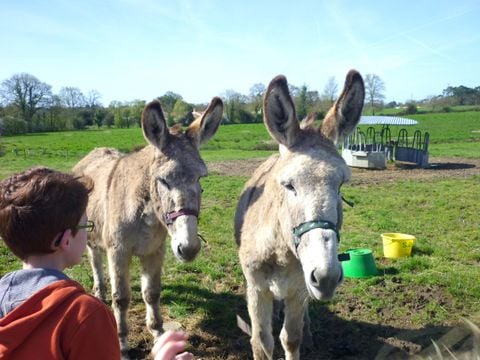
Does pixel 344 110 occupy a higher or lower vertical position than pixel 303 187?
higher

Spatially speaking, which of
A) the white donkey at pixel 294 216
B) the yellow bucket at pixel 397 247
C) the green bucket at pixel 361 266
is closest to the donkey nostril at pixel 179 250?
the white donkey at pixel 294 216

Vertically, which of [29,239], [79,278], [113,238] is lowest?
[79,278]

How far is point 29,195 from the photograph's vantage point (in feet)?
5.22

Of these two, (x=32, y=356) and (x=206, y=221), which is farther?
(x=206, y=221)

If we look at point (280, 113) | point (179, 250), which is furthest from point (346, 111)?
point (179, 250)

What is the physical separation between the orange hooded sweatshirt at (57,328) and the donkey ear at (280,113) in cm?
191

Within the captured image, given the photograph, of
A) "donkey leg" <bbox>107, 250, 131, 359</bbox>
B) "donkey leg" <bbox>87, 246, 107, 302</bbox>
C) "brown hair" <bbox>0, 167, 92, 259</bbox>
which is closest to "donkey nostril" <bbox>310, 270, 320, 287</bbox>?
"brown hair" <bbox>0, 167, 92, 259</bbox>

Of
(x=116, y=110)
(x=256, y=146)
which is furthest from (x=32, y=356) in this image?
(x=116, y=110)

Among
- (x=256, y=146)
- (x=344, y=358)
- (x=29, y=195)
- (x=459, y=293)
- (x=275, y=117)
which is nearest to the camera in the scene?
(x=29, y=195)

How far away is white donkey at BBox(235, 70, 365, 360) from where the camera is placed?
2418 millimetres

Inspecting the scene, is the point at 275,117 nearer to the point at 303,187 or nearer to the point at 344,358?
the point at 303,187

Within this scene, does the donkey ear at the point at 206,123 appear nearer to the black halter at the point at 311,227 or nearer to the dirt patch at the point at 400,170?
the black halter at the point at 311,227

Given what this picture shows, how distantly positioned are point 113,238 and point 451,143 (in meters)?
32.4

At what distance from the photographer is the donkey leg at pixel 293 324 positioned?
3.68 metres
